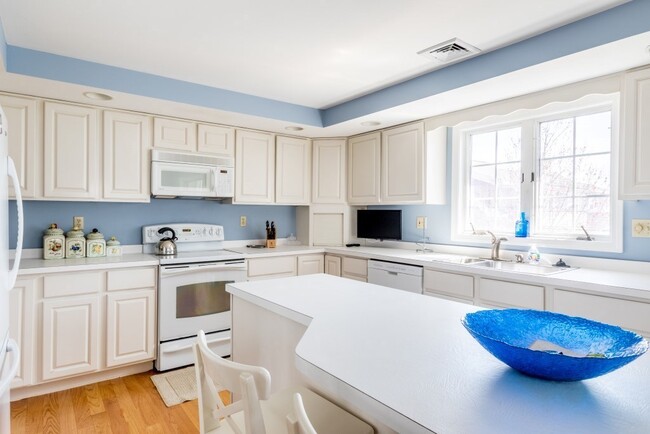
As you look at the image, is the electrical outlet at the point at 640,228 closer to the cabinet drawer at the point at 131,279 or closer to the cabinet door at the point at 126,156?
the cabinet drawer at the point at 131,279

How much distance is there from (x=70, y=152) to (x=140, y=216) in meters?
0.80

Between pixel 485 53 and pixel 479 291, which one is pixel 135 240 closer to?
pixel 479 291

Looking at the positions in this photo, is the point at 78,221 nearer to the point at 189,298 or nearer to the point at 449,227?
the point at 189,298

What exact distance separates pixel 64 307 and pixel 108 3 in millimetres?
2000

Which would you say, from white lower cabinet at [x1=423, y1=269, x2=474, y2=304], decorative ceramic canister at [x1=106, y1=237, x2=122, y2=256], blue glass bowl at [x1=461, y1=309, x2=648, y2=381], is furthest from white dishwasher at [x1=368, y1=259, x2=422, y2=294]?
decorative ceramic canister at [x1=106, y1=237, x2=122, y2=256]

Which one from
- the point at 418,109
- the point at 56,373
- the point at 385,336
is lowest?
the point at 56,373

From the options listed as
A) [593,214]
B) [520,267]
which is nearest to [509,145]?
[593,214]

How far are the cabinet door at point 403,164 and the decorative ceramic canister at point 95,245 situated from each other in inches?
102

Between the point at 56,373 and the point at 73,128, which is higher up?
the point at 73,128

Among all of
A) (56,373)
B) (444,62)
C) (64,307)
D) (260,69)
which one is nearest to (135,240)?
(64,307)

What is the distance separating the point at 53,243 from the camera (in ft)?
9.68

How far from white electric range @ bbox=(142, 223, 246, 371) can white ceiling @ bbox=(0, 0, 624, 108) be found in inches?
58.6

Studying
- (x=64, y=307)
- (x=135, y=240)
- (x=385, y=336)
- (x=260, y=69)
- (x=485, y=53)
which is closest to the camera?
(x=385, y=336)

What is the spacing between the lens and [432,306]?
1.54 m
